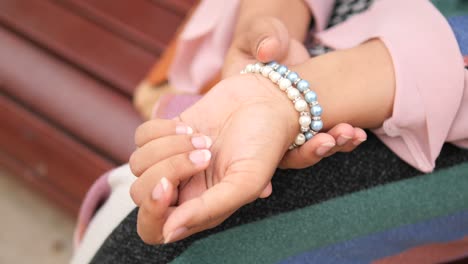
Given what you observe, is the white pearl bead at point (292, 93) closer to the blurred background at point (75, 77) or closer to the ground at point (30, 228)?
the blurred background at point (75, 77)

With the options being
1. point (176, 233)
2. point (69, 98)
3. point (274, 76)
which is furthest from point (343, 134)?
point (69, 98)

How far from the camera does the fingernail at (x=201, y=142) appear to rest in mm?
476

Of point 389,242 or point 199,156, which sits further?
point 389,242

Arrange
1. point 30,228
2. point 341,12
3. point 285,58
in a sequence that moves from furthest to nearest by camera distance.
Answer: point 30,228 < point 341,12 < point 285,58

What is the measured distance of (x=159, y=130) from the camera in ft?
1.64

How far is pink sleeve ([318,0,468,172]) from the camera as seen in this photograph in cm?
56

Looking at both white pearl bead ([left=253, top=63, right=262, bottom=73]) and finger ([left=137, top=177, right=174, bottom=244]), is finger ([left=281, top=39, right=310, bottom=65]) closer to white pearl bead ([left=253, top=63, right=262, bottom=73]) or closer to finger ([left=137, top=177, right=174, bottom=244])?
white pearl bead ([left=253, top=63, right=262, bottom=73])

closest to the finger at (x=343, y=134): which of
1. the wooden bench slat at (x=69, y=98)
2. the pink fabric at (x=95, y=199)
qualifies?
the pink fabric at (x=95, y=199)

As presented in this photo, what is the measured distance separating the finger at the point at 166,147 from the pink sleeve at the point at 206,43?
321mm

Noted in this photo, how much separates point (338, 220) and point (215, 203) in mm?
209

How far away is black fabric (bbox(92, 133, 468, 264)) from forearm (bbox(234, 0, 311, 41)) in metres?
0.20

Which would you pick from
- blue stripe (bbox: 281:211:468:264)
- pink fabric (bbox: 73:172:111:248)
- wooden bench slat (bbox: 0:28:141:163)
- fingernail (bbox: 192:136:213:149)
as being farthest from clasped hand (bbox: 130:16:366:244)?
wooden bench slat (bbox: 0:28:141:163)

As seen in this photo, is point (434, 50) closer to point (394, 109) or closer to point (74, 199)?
point (394, 109)

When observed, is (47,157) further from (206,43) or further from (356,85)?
(356,85)
